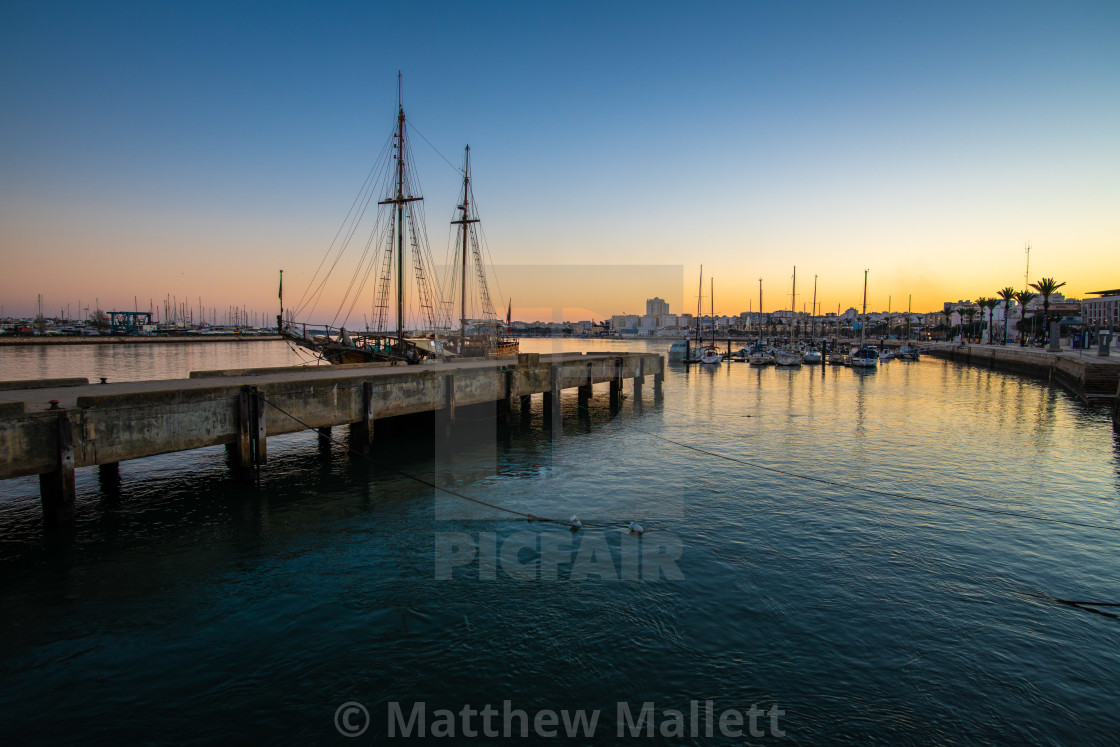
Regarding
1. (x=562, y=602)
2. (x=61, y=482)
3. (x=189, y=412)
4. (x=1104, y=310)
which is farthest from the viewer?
(x=1104, y=310)

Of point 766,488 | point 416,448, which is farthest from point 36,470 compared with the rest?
point 766,488

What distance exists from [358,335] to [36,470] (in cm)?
3334

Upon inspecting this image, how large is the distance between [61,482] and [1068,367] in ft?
239

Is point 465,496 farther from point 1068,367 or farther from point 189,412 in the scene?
point 1068,367

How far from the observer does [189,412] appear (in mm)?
16359

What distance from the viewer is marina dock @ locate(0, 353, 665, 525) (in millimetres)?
13434

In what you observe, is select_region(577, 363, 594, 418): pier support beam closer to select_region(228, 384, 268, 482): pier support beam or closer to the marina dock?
the marina dock

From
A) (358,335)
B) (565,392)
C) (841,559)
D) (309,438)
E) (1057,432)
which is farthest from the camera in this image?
(565,392)

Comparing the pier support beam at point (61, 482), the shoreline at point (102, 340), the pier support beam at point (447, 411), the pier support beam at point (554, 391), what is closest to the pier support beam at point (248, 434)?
the pier support beam at point (61, 482)

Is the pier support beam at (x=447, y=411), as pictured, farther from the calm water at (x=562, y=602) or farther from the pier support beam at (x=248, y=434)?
the pier support beam at (x=248, y=434)

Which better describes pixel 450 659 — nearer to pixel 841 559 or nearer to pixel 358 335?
pixel 841 559

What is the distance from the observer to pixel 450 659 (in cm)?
915

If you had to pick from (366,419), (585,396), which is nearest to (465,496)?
(366,419)

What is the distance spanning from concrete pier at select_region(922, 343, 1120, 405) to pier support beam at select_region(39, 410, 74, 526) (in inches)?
2182
